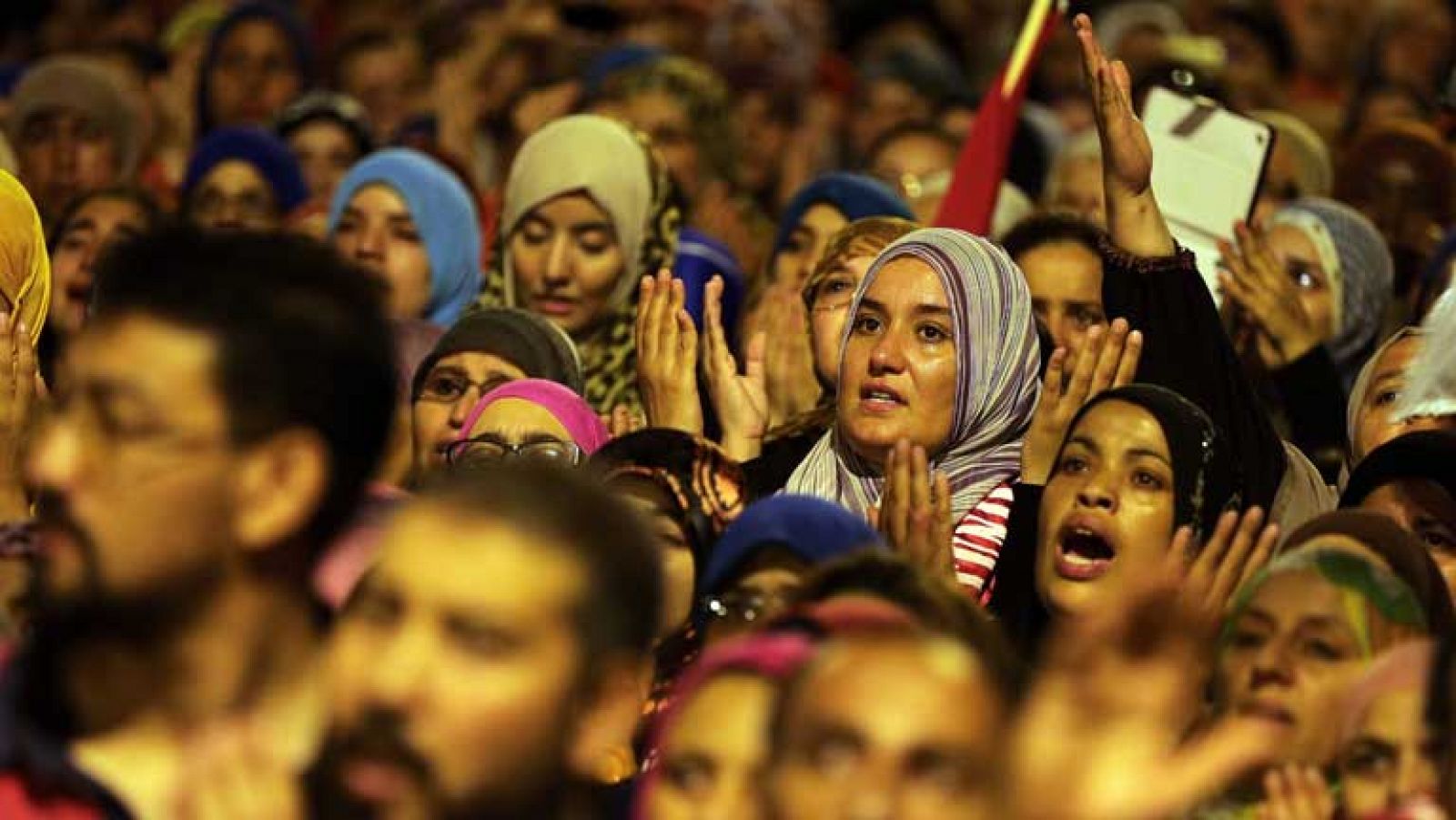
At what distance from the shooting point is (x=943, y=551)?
5434 millimetres

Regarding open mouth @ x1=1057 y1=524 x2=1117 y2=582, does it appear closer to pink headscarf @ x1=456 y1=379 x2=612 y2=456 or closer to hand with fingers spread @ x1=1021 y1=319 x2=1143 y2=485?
hand with fingers spread @ x1=1021 y1=319 x2=1143 y2=485

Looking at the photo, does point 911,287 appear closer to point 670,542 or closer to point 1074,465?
point 1074,465

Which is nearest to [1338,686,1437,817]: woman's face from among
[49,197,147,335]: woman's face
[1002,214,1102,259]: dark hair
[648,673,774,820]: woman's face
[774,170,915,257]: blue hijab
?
[648,673,774,820]: woman's face

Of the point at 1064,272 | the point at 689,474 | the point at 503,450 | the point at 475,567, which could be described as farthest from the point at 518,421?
the point at 475,567

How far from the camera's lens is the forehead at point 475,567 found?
367cm

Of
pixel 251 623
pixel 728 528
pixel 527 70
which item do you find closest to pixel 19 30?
pixel 527 70

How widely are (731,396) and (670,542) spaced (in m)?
1.46

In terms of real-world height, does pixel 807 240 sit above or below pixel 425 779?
below

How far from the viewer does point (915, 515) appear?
5379 mm

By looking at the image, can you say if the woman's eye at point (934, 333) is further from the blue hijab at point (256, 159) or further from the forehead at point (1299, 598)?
the blue hijab at point (256, 159)

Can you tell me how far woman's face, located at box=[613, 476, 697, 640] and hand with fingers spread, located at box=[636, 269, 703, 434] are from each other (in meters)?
1.16

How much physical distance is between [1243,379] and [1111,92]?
21.8 inches

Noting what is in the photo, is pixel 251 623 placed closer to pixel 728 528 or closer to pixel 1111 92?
pixel 728 528

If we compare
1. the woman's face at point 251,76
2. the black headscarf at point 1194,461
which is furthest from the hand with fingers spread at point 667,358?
the woman's face at point 251,76
